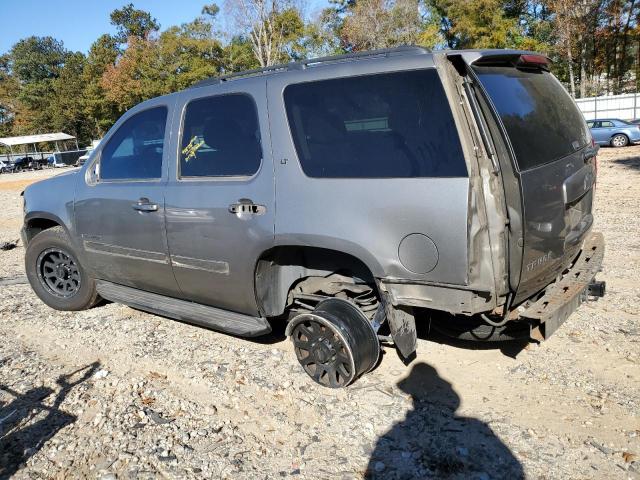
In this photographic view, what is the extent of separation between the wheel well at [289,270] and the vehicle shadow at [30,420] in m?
1.46

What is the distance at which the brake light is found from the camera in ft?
10.9

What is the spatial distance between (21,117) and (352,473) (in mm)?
72454

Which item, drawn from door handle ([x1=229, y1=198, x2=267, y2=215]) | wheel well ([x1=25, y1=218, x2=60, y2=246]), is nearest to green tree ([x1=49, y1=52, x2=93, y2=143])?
wheel well ([x1=25, y1=218, x2=60, y2=246])

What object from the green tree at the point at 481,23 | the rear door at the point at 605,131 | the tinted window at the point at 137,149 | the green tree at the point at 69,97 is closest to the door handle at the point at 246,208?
the tinted window at the point at 137,149

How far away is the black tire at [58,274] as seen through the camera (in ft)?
16.4

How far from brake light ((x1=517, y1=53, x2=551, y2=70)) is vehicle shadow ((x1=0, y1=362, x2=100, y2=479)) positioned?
3.64 meters

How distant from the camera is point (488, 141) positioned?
109 inches

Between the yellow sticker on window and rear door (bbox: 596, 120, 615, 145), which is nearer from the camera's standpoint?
the yellow sticker on window

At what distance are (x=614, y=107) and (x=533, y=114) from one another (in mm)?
32592

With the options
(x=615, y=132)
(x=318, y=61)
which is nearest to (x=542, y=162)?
(x=318, y=61)

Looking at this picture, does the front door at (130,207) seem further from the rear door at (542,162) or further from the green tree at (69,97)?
the green tree at (69,97)

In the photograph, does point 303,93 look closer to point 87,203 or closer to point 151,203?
point 151,203

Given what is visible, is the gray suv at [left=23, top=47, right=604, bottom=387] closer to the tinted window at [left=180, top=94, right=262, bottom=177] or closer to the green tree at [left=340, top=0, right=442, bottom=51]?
the tinted window at [left=180, top=94, right=262, bottom=177]

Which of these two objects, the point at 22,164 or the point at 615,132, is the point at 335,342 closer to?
the point at 615,132
